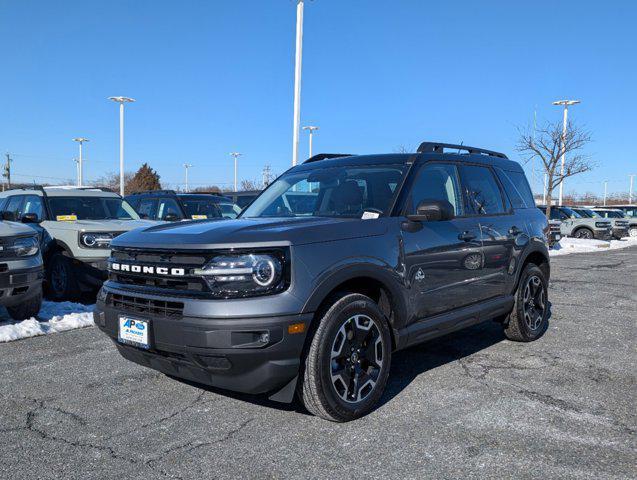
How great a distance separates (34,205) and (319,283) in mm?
7154

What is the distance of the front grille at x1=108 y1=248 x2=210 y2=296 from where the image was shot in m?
3.33

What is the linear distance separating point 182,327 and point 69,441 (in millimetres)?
978

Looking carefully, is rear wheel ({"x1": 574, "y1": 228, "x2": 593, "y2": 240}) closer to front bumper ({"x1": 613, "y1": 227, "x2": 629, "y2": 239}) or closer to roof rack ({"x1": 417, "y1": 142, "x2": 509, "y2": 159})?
front bumper ({"x1": 613, "y1": 227, "x2": 629, "y2": 239})

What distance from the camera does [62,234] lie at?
762 cm

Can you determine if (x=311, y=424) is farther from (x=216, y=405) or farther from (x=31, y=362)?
(x=31, y=362)

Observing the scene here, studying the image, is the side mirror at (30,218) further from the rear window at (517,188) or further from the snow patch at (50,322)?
the rear window at (517,188)

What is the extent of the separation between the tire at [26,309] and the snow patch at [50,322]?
0.27 ft

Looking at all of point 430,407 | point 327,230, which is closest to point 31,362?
point 327,230

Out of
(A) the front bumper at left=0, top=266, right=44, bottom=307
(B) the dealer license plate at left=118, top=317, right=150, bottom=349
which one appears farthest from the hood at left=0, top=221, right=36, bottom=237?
(B) the dealer license plate at left=118, top=317, right=150, bottom=349

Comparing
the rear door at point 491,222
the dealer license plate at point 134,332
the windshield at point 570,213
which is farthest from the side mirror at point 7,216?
the windshield at point 570,213

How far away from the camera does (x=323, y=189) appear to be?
4.66 m

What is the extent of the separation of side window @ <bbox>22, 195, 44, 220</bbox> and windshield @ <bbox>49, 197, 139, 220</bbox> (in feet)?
0.54

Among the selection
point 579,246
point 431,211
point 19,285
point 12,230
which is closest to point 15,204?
point 12,230

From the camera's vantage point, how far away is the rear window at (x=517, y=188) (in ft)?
18.6
